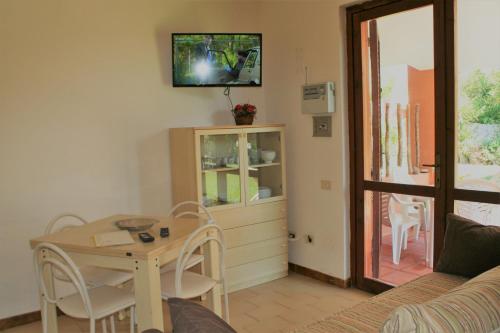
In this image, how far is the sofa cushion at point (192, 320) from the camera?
1.43 metres

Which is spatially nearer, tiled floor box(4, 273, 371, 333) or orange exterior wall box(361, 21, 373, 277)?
tiled floor box(4, 273, 371, 333)

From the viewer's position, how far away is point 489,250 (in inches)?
98.7

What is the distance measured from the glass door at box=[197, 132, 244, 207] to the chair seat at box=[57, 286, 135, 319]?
1373 mm

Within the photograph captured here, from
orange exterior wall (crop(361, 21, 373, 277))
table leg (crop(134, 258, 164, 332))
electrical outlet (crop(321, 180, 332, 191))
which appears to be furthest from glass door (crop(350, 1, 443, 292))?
table leg (crop(134, 258, 164, 332))

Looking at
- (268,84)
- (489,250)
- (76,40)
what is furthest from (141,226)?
(268,84)

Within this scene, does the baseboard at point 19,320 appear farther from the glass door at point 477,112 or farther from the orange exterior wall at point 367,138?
the glass door at point 477,112

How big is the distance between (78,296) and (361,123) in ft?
8.19

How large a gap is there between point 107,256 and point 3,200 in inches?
54.9

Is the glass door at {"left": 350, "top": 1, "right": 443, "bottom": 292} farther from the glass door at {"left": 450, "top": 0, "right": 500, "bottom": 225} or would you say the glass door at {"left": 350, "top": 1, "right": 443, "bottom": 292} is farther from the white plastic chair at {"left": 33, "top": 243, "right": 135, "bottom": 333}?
the white plastic chair at {"left": 33, "top": 243, "right": 135, "bottom": 333}

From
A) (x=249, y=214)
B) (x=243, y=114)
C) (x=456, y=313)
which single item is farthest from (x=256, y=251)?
(x=456, y=313)

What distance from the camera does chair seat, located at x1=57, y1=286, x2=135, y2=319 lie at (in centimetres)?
246

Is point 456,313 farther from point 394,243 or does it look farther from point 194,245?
point 394,243

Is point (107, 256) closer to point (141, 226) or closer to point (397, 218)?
point (141, 226)

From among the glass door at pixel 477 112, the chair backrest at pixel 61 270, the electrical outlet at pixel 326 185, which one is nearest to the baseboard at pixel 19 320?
the chair backrest at pixel 61 270
